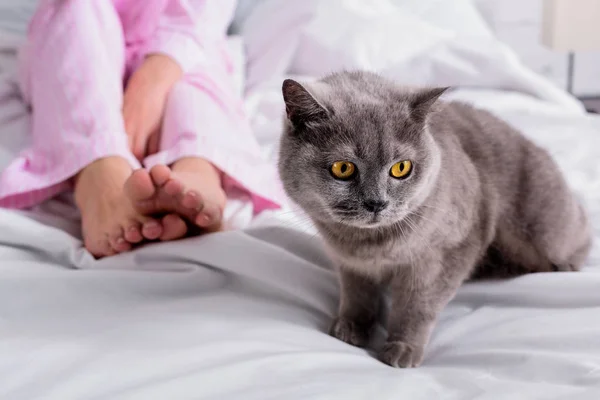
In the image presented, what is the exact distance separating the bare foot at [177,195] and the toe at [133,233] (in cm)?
3

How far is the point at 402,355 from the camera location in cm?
87

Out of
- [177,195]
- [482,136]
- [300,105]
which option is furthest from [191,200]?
[482,136]

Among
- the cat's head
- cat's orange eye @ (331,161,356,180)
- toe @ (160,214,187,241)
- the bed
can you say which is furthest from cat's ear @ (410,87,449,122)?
toe @ (160,214,187,241)

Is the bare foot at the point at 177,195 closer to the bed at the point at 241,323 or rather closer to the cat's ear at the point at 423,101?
the bed at the point at 241,323

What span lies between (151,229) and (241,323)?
0.81 feet

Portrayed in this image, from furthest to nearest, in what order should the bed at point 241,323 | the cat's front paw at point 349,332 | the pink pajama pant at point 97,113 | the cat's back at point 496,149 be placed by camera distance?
the pink pajama pant at point 97,113 → the cat's back at point 496,149 → the cat's front paw at point 349,332 → the bed at point 241,323

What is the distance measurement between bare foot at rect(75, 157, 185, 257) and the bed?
2 centimetres

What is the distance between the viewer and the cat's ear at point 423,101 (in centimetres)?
84

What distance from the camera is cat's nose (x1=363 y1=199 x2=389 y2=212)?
817 millimetres

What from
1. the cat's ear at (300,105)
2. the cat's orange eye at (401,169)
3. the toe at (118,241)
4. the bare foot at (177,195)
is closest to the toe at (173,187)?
the bare foot at (177,195)

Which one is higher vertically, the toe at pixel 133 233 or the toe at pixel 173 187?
the toe at pixel 173 187

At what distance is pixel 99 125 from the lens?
3.76ft

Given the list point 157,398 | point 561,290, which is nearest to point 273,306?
point 157,398

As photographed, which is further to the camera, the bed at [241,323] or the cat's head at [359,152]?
the cat's head at [359,152]
